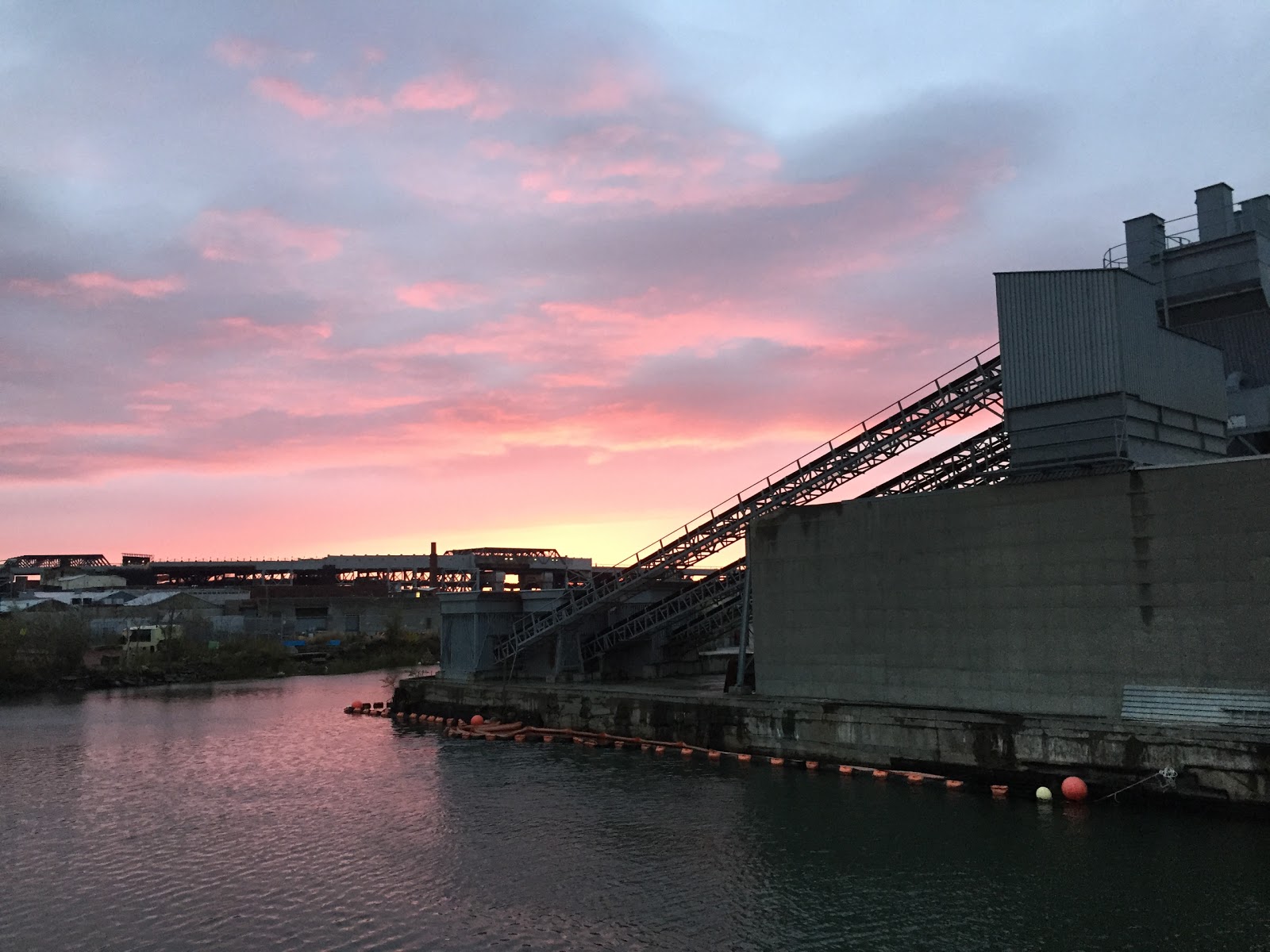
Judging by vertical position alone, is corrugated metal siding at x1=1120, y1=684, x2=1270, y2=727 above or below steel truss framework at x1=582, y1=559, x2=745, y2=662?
below

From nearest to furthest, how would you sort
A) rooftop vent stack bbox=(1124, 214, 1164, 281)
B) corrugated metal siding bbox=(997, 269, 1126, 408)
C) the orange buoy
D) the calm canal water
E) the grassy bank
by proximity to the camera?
the calm canal water < the orange buoy < corrugated metal siding bbox=(997, 269, 1126, 408) < rooftop vent stack bbox=(1124, 214, 1164, 281) < the grassy bank

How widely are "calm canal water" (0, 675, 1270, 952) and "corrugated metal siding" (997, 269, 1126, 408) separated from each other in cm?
1544

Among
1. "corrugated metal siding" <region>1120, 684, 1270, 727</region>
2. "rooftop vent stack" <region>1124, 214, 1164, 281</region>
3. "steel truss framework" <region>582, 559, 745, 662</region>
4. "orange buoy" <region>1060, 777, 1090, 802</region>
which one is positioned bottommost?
"orange buoy" <region>1060, 777, 1090, 802</region>

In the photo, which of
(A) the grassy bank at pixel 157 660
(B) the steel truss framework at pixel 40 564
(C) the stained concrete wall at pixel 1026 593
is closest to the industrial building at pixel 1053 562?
(C) the stained concrete wall at pixel 1026 593

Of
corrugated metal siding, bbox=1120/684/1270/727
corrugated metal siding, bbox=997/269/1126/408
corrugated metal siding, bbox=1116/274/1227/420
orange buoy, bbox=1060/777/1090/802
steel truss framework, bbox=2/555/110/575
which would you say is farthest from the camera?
steel truss framework, bbox=2/555/110/575

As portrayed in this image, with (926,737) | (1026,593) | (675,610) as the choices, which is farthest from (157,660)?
(1026,593)

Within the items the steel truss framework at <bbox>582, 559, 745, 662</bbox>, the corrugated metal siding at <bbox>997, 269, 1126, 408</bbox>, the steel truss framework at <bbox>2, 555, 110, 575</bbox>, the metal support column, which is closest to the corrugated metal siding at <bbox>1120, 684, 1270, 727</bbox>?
the corrugated metal siding at <bbox>997, 269, 1126, 408</bbox>

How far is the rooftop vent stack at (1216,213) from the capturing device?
43969 millimetres

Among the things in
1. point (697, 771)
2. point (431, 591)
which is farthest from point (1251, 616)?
point (431, 591)

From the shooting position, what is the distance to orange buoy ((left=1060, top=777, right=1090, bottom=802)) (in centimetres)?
2988

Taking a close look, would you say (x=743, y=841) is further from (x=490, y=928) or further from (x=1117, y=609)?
(x=1117, y=609)

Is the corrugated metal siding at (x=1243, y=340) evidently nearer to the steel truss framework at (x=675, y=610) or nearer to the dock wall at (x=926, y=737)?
the dock wall at (x=926, y=737)

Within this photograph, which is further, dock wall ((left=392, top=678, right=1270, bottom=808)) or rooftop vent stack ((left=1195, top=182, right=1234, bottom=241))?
rooftop vent stack ((left=1195, top=182, right=1234, bottom=241))

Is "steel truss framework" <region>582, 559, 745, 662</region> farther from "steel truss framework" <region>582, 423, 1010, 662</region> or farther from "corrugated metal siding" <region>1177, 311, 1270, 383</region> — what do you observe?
"corrugated metal siding" <region>1177, 311, 1270, 383</region>
